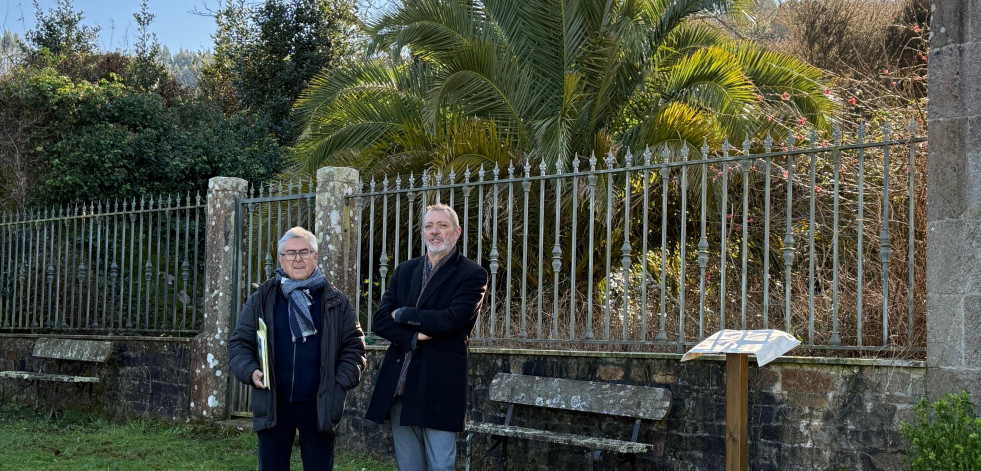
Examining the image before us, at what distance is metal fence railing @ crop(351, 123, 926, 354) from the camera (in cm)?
598

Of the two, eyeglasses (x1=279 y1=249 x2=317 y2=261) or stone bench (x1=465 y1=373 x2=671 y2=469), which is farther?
stone bench (x1=465 y1=373 x2=671 y2=469)

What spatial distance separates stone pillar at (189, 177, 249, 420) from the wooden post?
542cm

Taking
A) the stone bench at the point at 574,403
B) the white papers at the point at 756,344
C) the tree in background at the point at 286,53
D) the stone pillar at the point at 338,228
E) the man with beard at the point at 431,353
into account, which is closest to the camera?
the man with beard at the point at 431,353

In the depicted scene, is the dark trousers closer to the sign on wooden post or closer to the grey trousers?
the grey trousers

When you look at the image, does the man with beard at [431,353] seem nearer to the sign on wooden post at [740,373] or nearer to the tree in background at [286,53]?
the sign on wooden post at [740,373]

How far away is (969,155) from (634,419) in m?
2.56

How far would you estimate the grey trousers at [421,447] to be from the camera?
16.0 ft

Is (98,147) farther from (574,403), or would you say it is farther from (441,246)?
(441,246)

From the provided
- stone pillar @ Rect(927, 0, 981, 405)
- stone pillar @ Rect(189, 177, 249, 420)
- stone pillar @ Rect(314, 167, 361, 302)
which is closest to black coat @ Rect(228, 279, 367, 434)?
stone pillar @ Rect(927, 0, 981, 405)

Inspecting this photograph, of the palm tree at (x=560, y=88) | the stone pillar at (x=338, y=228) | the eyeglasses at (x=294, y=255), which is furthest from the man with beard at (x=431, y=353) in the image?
the palm tree at (x=560, y=88)

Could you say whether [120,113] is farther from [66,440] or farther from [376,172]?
[66,440]

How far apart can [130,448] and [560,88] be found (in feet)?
19.3

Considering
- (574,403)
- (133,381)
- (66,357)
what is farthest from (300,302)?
(66,357)

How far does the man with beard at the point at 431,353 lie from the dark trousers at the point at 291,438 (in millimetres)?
280
